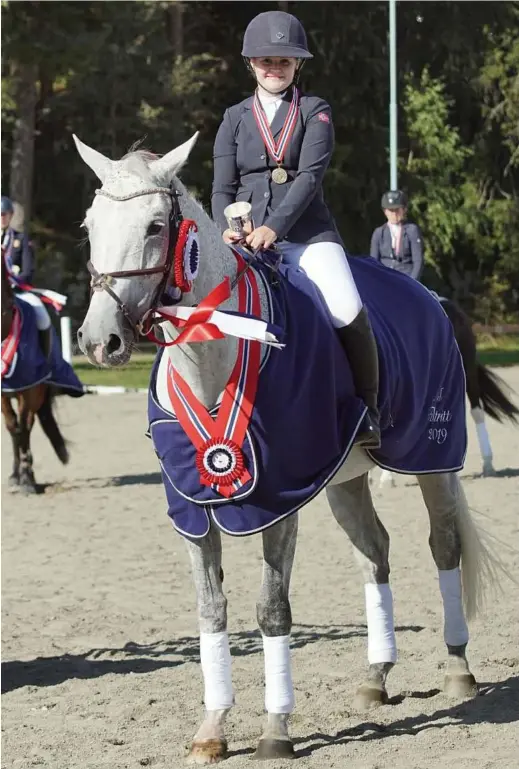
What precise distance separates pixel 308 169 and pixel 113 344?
50.6 inches

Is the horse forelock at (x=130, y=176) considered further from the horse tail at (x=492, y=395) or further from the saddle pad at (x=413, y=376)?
the horse tail at (x=492, y=395)

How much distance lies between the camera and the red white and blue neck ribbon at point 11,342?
1206 cm

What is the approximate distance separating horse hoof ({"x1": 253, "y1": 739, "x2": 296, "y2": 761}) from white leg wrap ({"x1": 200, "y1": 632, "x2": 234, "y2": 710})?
0.22 metres

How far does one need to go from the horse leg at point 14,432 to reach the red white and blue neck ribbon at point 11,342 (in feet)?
1.92

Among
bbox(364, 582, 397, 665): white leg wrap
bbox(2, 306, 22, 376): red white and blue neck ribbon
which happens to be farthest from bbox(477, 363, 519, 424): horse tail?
bbox(364, 582, 397, 665): white leg wrap

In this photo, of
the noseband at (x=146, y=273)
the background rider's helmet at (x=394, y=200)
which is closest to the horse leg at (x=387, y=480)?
the background rider's helmet at (x=394, y=200)

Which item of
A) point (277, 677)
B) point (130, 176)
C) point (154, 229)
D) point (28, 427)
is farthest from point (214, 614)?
point (28, 427)

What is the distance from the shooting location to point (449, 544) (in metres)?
6.27

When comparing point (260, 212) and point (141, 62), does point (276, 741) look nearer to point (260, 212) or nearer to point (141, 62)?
point (260, 212)

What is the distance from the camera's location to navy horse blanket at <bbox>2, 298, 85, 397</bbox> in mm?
12117

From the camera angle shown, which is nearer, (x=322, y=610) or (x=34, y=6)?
(x=322, y=610)

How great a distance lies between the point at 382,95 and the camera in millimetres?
37031

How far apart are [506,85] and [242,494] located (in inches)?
1464

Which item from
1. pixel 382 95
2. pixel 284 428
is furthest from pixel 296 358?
pixel 382 95
